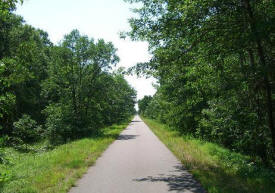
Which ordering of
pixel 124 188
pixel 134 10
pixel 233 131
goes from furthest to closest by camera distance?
1. pixel 233 131
2. pixel 134 10
3. pixel 124 188

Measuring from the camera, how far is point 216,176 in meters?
7.85

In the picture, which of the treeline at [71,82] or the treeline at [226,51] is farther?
the treeline at [71,82]

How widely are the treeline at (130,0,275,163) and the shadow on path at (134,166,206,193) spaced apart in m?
3.04

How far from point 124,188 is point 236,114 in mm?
5731

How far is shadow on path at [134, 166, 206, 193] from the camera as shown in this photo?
6.80 meters

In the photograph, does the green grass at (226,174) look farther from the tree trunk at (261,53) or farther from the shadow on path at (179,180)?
the tree trunk at (261,53)

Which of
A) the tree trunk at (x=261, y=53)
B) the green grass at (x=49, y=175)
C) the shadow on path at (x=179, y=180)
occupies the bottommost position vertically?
the shadow on path at (x=179, y=180)

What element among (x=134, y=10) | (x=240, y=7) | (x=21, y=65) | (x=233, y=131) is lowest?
(x=233, y=131)

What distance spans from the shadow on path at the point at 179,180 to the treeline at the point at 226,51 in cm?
304

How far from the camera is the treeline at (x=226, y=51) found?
7.50 m

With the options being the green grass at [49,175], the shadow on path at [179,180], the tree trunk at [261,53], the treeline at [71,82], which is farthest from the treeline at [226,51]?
the treeline at [71,82]

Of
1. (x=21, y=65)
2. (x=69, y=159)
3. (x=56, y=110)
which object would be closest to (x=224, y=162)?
(x=69, y=159)

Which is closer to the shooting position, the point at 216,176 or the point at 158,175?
the point at 216,176

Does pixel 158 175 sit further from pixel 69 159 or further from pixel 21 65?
pixel 21 65
